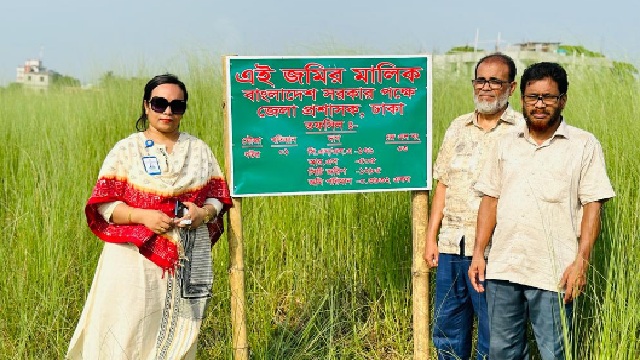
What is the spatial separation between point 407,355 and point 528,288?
4.37 feet

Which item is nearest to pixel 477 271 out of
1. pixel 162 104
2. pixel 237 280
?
pixel 237 280

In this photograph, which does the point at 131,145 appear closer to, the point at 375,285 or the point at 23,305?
the point at 23,305

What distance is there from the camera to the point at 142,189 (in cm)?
278

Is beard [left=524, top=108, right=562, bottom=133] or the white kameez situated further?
the white kameez

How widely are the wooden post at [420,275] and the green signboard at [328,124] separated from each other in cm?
11

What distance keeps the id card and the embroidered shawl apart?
0.04 ft

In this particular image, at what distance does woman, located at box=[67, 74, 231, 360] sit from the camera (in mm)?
2770

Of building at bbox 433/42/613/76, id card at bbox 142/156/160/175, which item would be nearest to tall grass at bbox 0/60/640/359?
id card at bbox 142/156/160/175

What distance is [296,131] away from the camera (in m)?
3.23

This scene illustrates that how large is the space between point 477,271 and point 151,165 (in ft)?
4.28

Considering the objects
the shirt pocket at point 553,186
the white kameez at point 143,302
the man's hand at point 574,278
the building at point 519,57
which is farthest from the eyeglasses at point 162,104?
the building at point 519,57

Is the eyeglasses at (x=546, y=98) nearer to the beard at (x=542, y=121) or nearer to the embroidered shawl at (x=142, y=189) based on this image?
the beard at (x=542, y=121)

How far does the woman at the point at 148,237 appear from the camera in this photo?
9.09 feet

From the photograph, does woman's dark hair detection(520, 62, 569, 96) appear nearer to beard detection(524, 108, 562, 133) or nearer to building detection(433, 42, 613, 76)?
beard detection(524, 108, 562, 133)
